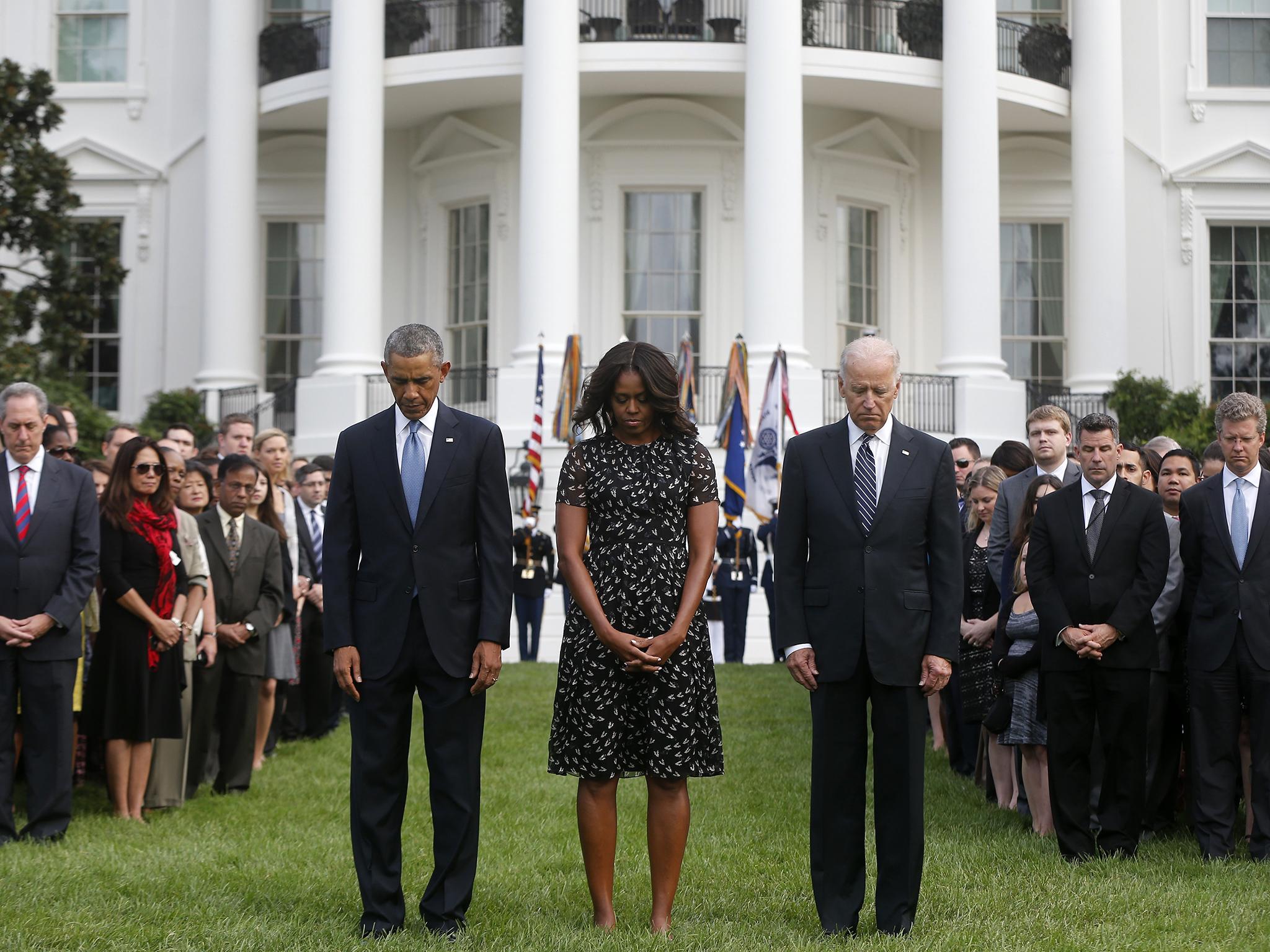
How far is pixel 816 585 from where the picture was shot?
6.45 meters

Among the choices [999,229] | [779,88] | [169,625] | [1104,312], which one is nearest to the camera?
[169,625]

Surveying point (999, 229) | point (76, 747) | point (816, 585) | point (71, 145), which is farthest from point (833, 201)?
point (816, 585)

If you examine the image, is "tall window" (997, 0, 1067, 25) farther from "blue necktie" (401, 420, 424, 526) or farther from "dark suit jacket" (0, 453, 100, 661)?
"blue necktie" (401, 420, 424, 526)

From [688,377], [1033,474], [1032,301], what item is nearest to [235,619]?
[1033,474]

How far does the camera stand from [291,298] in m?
28.0

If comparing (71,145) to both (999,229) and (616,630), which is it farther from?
(616,630)

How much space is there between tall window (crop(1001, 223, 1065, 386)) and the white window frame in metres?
2.91

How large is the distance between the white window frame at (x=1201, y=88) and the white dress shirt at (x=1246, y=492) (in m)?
20.7

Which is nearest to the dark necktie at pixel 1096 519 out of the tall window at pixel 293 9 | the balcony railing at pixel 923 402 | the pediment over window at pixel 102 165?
the balcony railing at pixel 923 402

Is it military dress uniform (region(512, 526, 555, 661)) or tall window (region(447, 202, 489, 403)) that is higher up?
tall window (region(447, 202, 489, 403))

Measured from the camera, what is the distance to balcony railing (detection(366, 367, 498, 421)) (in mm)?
24516

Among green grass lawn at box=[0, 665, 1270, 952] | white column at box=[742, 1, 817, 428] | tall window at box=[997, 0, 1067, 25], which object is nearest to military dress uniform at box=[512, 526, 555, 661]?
white column at box=[742, 1, 817, 428]

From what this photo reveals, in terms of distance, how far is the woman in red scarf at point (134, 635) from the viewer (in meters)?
9.05

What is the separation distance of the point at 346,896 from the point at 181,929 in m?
0.85
